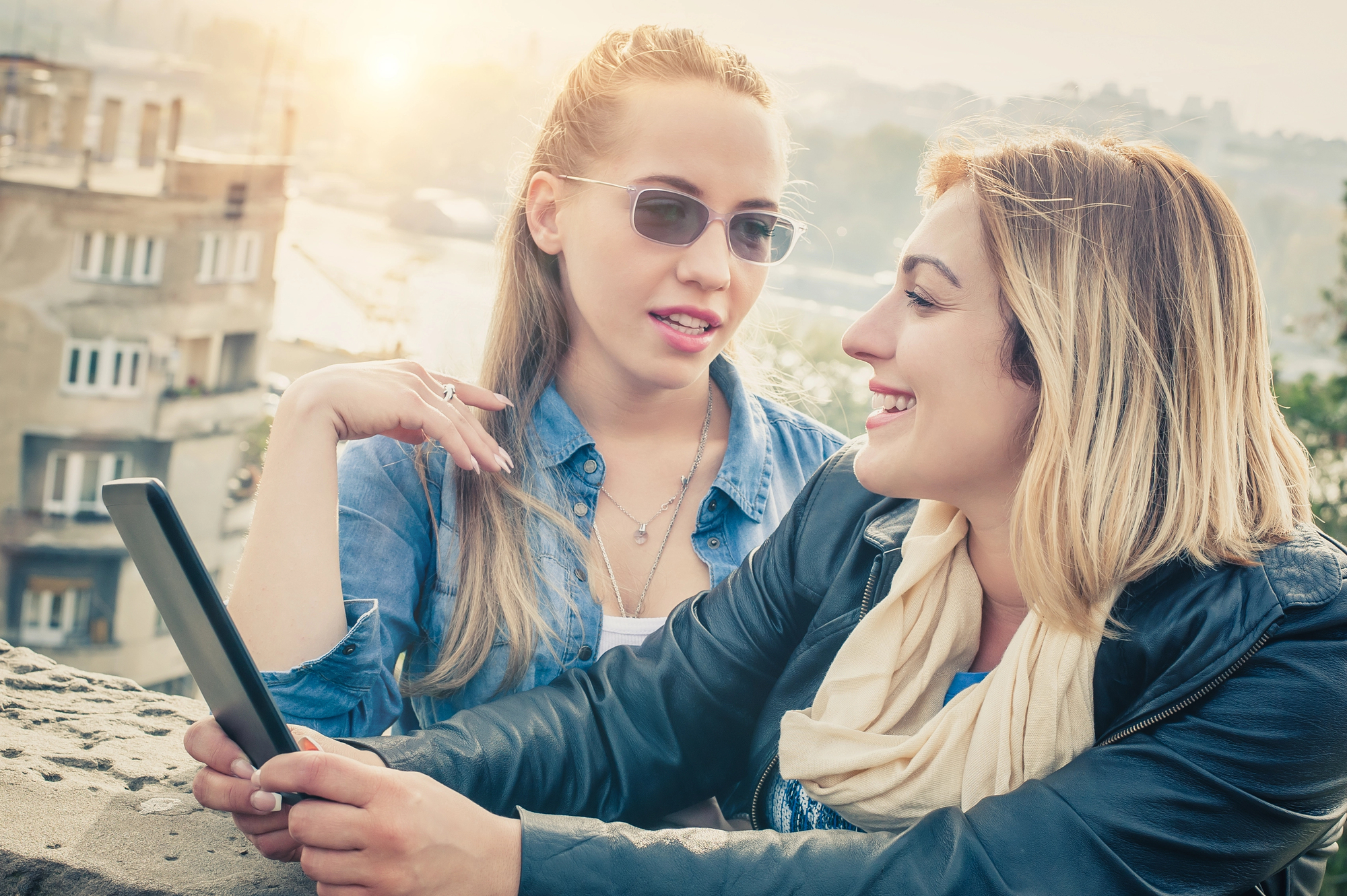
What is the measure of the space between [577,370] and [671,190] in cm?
46

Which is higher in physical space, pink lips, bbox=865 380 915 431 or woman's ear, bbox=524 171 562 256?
woman's ear, bbox=524 171 562 256

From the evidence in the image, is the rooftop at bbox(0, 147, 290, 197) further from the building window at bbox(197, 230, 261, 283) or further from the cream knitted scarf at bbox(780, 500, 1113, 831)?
the cream knitted scarf at bbox(780, 500, 1113, 831)

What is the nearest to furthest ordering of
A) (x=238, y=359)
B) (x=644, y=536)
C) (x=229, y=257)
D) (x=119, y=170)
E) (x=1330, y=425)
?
(x=644, y=536) < (x=1330, y=425) < (x=119, y=170) < (x=229, y=257) < (x=238, y=359)

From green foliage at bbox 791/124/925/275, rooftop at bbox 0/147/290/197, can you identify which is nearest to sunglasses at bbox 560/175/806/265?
green foliage at bbox 791/124/925/275

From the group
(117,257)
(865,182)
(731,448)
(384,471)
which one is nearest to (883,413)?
(731,448)

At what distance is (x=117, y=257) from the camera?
50.6ft

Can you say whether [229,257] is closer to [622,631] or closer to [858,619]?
[622,631]

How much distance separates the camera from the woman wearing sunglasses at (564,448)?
5.54 ft

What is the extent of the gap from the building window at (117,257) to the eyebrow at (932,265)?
53.2 ft

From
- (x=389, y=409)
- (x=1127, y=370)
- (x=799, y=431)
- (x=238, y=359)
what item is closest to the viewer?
(x=1127, y=370)

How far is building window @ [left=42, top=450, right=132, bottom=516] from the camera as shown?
16.0 meters

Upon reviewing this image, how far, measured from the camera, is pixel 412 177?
12.5 metres

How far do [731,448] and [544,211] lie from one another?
0.64m

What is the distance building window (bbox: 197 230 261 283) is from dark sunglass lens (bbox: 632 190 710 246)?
15341 millimetres
